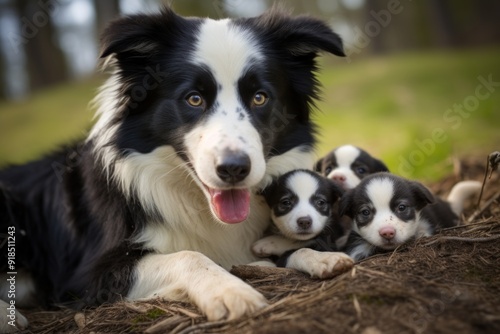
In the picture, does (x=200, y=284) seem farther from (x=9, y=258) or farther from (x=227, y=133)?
(x=9, y=258)

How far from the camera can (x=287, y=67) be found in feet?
13.4

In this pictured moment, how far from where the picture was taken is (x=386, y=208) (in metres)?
3.76

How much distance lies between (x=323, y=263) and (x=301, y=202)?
69 centimetres

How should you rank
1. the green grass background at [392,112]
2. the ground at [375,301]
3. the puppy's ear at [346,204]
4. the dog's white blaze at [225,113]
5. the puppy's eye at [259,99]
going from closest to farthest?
the ground at [375,301]
the dog's white blaze at [225,113]
the puppy's eye at [259,99]
the puppy's ear at [346,204]
the green grass background at [392,112]

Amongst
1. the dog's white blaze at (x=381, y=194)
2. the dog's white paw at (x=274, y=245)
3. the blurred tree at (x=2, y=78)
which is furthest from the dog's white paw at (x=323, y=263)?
the blurred tree at (x=2, y=78)

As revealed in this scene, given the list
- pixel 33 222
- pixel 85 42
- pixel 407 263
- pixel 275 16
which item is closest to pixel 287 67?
pixel 275 16

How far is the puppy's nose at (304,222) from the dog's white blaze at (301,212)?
0.9 inches

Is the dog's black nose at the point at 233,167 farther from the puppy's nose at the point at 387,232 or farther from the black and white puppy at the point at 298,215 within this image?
the puppy's nose at the point at 387,232

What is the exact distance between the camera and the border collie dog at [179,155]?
3.49 meters

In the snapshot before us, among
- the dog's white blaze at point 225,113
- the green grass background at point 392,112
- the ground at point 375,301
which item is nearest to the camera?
the ground at point 375,301

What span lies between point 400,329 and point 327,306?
39 cm

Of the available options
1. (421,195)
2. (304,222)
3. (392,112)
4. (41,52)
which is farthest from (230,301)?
(41,52)

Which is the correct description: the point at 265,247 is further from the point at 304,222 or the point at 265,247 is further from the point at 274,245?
the point at 304,222

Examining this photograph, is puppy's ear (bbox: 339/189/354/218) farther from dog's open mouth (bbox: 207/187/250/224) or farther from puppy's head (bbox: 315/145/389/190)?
dog's open mouth (bbox: 207/187/250/224)
